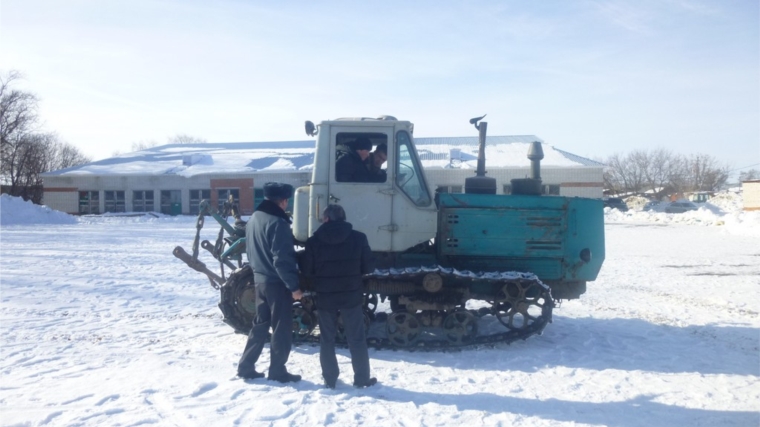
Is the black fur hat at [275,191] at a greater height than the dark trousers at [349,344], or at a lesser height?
greater

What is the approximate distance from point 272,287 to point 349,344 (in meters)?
0.92

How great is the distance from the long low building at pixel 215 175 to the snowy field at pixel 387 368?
24.4 metres

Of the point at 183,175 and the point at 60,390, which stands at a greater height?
the point at 183,175

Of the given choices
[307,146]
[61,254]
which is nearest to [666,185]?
[307,146]

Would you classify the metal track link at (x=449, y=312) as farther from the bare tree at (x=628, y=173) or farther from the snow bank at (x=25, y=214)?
the bare tree at (x=628, y=173)

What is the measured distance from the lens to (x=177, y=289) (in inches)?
428

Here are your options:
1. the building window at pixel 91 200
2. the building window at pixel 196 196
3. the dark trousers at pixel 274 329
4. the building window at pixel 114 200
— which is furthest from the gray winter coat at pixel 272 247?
the building window at pixel 91 200

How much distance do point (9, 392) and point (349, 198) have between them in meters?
→ 3.76

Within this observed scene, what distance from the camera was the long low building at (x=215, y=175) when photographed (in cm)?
3522

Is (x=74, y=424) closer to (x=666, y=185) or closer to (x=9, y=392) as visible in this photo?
(x=9, y=392)

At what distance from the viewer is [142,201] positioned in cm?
4000

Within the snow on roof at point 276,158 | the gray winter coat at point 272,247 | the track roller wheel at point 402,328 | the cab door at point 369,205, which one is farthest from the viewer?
the snow on roof at point 276,158

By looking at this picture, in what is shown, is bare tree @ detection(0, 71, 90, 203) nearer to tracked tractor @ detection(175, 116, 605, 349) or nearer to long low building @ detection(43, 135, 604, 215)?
long low building @ detection(43, 135, 604, 215)

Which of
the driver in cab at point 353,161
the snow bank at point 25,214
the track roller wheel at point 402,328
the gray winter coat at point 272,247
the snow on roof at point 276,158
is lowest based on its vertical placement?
the track roller wheel at point 402,328
